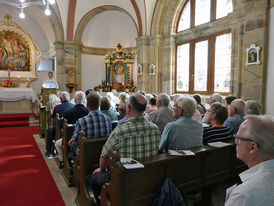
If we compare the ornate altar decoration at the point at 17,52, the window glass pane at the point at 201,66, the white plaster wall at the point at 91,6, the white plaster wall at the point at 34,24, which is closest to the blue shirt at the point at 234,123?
the window glass pane at the point at 201,66

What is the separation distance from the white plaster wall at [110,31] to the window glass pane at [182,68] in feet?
15.3

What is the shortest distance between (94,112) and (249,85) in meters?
4.70

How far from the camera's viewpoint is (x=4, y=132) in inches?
285

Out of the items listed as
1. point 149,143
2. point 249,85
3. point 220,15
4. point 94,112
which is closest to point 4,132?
point 94,112

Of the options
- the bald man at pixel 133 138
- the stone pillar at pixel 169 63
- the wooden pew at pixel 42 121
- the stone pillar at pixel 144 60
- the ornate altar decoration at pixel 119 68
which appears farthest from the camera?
the ornate altar decoration at pixel 119 68

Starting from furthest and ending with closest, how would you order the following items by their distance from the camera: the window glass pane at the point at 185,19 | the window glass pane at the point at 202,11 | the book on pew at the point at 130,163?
the window glass pane at the point at 185,19 → the window glass pane at the point at 202,11 → the book on pew at the point at 130,163

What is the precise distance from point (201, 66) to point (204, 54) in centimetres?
51

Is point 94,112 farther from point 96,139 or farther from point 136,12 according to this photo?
point 136,12

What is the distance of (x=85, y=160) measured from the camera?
2.87m

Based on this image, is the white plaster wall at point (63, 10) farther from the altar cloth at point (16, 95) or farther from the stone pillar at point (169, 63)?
the stone pillar at point (169, 63)

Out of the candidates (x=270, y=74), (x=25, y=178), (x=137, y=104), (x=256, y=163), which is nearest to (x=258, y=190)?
(x=256, y=163)

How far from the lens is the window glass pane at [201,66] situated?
8.86 metres

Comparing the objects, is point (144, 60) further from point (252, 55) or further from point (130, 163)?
point (130, 163)

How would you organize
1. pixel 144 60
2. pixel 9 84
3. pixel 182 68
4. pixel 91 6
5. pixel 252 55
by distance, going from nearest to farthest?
pixel 252 55 < pixel 182 68 < pixel 144 60 < pixel 9 84 < pixel 91 6
